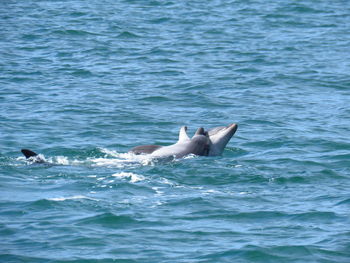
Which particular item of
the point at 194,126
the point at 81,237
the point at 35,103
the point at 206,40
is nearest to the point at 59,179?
the point at 81,237

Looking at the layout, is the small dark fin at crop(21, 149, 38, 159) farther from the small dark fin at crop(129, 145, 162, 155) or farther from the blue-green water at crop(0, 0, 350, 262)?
the small dark fin at crop(129, 145, 162, 155)

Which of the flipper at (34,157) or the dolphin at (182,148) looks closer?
the flipper at (34,157)

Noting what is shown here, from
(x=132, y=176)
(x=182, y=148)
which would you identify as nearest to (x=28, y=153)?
(x=132, y=176)

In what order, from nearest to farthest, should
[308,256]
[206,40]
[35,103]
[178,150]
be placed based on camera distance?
[308,256] < [178,150] < [35,103] < [206,40]

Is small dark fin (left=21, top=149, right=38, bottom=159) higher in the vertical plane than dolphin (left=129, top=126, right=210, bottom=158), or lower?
higher

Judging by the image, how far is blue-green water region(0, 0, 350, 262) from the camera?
46.2ft

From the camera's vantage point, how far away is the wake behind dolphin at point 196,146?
1967 cm

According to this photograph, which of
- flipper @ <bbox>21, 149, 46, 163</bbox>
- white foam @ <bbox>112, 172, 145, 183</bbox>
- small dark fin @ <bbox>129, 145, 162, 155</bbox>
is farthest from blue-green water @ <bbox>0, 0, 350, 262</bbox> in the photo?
small dark fin @ <bbox>129, 145, 162, 155</bbox>

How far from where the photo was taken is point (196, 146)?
20.1m

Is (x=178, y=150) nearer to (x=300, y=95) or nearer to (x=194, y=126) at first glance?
(x=194, y=126)

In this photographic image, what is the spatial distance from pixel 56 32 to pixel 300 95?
1457cm

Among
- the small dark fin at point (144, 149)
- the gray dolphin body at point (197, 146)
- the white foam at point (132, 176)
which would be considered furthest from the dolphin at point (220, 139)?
the white foam at point (132, 176)

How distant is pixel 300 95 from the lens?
27641 mm

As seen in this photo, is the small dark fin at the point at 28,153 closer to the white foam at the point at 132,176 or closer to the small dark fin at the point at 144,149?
the white foam at the point at 132,176
